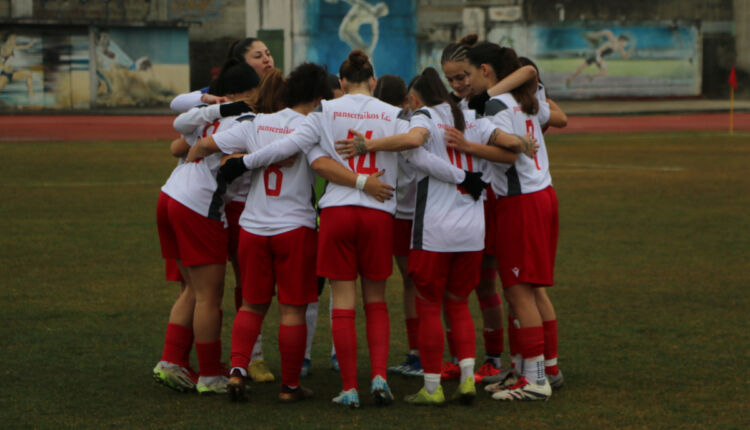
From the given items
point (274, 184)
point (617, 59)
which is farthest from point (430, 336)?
point (617, 59)

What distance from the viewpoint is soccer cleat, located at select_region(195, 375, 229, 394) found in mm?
6094

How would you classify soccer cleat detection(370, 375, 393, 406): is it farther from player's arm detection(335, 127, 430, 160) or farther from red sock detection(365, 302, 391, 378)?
player's arm detection(335, 127, 430, 160)

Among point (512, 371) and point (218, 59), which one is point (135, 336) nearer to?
point (512, 371)

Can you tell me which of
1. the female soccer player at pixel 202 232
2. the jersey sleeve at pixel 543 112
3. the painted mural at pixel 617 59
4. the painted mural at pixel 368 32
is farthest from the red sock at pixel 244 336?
the painted mural at pixel 617 59

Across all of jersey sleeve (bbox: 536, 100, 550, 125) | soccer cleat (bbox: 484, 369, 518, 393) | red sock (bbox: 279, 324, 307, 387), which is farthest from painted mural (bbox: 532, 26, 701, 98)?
red sock (bbox: 279, 324, 307, 387)

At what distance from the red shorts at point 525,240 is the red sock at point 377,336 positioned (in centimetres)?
78

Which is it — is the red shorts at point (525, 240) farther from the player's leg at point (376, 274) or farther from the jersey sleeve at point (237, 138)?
the jersey sleeve at point (237, 138)

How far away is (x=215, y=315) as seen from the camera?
6.05 m

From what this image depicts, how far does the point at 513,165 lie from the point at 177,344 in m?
2.32

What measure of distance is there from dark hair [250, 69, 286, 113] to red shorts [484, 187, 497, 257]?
1377 mm

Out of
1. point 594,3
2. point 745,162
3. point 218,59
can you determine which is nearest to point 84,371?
point 745,162

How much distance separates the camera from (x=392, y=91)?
639 centimetres

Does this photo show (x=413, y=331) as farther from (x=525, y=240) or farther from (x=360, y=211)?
(x=360, y=211)

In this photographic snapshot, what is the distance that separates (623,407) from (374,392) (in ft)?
4.69
